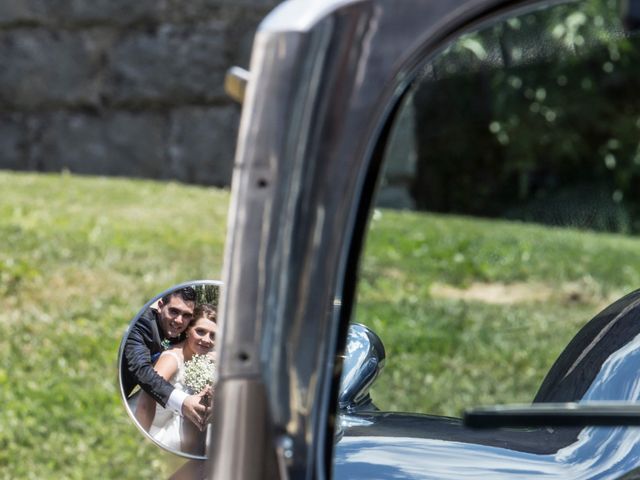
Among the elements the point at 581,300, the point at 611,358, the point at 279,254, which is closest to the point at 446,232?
the point at 581,300

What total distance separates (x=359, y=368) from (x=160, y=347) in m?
0.29

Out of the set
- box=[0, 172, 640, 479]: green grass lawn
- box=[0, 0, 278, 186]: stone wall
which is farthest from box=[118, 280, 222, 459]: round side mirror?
box=[0, 0, 278, 186]: stone wall

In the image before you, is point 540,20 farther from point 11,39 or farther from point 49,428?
point 11,39

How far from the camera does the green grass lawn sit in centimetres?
435

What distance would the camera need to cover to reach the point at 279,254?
124cm

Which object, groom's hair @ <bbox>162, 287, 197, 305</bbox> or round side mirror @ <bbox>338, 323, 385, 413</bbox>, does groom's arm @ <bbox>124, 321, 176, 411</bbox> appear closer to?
groom's hair @ <bbox>162, 287, 197, 305</bbox>

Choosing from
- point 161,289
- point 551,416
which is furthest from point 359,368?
point 161,289

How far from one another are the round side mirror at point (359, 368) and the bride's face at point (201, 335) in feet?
0.65

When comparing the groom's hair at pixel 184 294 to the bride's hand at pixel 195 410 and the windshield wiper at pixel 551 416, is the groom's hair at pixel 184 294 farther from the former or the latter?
the windshield wiper at pixel 551 416

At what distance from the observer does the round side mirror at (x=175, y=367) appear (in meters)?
1.65

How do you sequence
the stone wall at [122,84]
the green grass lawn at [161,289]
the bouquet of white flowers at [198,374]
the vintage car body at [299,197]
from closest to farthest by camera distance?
the vintage car body at [299,197] → the bouquet of white flowers at [198,374] → the green grass lawn at [161,289] → the stone wall at [122,84]

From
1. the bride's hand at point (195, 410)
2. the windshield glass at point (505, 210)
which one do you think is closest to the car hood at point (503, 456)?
the windshield glass at point (505, 210)

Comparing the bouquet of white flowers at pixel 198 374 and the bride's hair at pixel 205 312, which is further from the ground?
the bride's hair at pixel 205 312

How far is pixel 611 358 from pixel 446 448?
0.29m
